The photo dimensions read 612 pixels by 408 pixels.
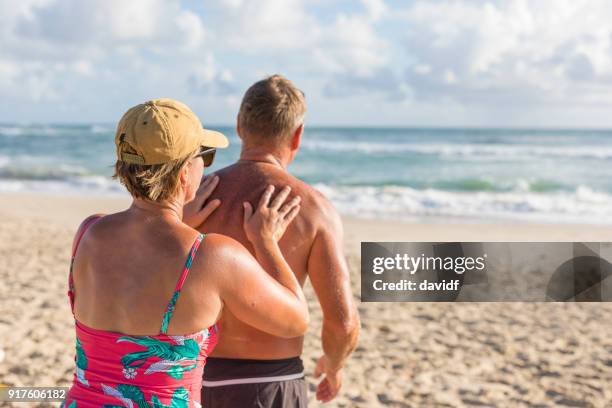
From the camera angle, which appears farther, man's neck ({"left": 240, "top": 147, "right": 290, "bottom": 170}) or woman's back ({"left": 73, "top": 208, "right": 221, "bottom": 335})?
man's neck ({"left": 240, "top": 147, "right": 290, "bottom": 170})

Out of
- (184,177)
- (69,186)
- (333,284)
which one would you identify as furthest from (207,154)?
(69,186)

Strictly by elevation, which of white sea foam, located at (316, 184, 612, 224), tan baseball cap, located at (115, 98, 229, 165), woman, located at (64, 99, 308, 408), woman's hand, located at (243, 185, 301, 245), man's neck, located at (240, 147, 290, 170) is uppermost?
white sea foam, located at (316, 184, 612, 224)

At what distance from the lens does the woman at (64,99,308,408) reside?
5.41ft

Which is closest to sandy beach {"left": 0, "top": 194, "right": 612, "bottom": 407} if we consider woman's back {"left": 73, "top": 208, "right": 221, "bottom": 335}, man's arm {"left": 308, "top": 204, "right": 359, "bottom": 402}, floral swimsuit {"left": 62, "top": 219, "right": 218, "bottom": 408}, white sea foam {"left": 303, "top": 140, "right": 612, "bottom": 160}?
man's arm {"left": 308, "top": 204, "right": 359, "bottom": 402}

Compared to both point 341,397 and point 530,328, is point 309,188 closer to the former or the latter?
point 341,397

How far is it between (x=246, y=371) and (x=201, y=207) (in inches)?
22.3

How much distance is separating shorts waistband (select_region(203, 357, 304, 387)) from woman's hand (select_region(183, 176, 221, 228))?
1.54ft

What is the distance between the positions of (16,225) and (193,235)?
1079 centimetres

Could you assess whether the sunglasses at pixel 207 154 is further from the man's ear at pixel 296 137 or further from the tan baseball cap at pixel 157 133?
the man's ear at pixel 296 137


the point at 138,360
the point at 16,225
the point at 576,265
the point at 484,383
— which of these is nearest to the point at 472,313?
the point at 484,383

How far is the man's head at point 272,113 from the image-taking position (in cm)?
221

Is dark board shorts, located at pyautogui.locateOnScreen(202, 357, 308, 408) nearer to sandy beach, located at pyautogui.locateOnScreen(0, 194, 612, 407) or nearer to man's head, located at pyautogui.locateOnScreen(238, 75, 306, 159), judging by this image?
man's head, located at pyautogui.locateOnScreen(238, 75, 306, 159)

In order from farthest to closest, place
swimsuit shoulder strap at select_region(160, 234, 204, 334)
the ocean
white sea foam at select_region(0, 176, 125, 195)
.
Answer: white sea foam at select_region(0, 176, 125, 195), the ocean, swimsuit shoulder strap at select_region(160, 234, 204, 334)

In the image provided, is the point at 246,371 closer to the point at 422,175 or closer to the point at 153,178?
the point at 153,178
